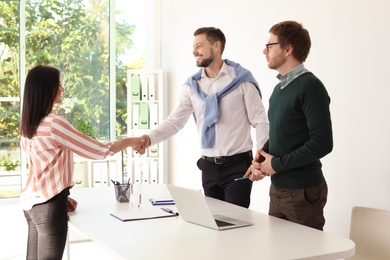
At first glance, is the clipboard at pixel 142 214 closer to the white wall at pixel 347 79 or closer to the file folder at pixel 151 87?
the white wall at pixel 347 79

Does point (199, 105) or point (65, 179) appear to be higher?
point (199, 105)

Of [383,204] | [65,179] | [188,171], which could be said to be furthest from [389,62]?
[188,171]

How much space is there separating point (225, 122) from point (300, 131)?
0.83m

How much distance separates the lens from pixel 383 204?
3.42 metres

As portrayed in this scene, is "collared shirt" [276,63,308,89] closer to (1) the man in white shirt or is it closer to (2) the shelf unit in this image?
(1) the man in white shirt

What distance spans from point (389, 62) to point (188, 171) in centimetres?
303

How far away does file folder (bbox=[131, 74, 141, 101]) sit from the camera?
6.17 meters

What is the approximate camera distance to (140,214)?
2539 mm

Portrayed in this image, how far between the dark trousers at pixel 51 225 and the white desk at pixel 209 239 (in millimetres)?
67

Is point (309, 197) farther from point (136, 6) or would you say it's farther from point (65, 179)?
point (136, 6)

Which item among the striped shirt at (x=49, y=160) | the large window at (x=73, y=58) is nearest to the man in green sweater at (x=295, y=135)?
the striped shirt at (x=49, y=160)

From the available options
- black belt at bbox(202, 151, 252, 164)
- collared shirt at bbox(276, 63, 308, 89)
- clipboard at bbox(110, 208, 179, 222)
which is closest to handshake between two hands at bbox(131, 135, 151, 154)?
black belt at bbox(202, 151, 252, 164)

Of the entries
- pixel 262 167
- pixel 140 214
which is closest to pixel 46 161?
pixel 140 214

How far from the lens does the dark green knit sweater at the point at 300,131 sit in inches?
91.7
